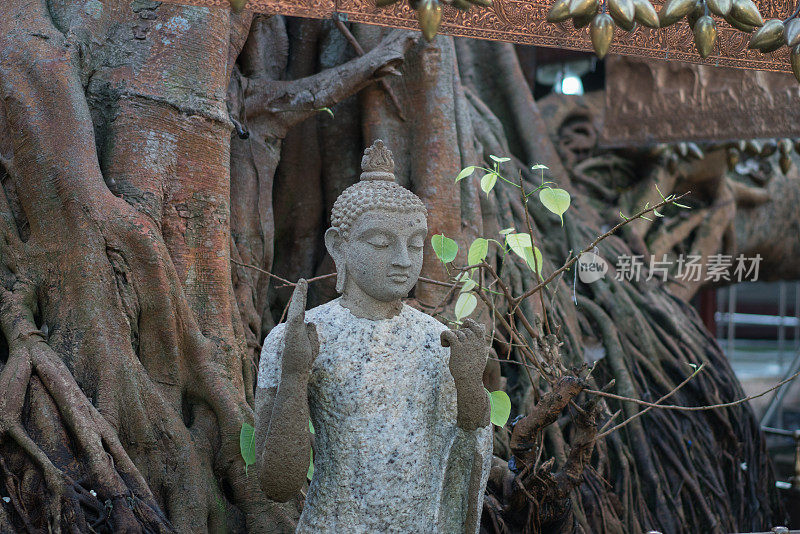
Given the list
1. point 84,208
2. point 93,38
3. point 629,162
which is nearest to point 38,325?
point 84,208

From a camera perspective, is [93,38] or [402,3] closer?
[402,3]

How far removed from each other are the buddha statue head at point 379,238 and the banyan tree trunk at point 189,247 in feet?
3.14

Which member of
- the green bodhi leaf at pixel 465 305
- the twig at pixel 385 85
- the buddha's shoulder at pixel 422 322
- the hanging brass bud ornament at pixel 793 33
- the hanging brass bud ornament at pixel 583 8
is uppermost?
the twig at pixel 385 85

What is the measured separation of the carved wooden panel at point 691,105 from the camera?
539 cm

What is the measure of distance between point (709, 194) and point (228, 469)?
485 cm

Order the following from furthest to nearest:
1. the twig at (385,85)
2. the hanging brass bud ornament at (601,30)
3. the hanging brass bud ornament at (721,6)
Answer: the twig at (385,85) → the hanging brass bud ornament at (721,6) → the hanging brass bud ornament at (601,30)

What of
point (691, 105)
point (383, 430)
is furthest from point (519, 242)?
point (691, 105)

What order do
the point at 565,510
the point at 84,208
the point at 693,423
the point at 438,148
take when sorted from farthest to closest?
1. the point at 693,423
2. the point at 438,148
3. the point at 565,510
4. the point at 84,208

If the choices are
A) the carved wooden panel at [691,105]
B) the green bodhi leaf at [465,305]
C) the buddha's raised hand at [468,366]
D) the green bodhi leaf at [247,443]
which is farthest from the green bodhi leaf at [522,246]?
the carved wooden panel at [691,105]

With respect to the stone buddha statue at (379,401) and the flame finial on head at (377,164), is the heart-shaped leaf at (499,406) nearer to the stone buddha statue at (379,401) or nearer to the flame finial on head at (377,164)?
the stone buddha statue at (379,401)

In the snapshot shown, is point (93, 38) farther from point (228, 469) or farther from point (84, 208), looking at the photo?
point (228, 469)

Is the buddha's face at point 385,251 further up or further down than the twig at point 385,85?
further down

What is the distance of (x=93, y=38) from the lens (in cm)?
Result: 334

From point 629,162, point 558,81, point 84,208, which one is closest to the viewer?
point 84,208
